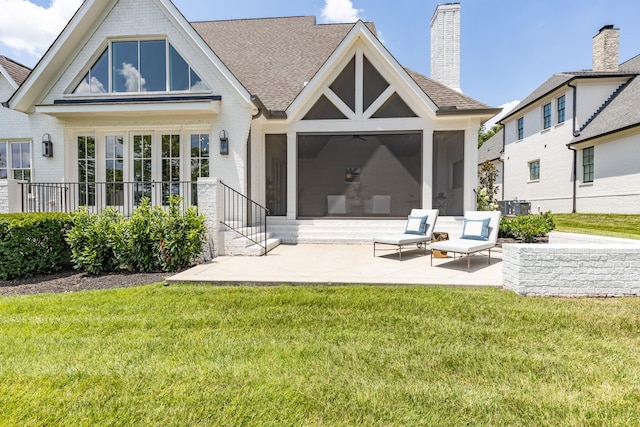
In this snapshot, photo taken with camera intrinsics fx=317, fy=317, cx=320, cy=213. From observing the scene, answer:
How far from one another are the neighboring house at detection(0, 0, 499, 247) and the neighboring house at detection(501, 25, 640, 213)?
10.2 meters

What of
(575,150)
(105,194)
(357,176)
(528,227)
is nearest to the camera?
(528,227)

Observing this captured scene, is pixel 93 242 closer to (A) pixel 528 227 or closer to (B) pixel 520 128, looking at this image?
(A) pixel 528 227

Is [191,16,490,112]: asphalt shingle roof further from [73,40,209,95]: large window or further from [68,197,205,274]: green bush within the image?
[68,197,205,274]: green bush

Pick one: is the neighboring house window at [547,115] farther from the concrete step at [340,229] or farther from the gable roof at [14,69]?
the gable roof at [14,69]

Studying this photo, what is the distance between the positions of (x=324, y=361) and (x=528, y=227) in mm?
9211

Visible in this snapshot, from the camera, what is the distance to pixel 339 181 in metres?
11.6

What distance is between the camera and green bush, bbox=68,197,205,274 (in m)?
7.00

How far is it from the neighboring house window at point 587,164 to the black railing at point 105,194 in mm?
19998

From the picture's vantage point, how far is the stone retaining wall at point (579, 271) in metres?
4.88

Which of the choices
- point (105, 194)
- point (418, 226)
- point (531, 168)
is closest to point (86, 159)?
point (105, 194)

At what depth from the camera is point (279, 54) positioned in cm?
1430

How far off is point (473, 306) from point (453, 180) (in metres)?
7.38

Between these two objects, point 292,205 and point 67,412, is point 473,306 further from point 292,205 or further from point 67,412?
point 292,205

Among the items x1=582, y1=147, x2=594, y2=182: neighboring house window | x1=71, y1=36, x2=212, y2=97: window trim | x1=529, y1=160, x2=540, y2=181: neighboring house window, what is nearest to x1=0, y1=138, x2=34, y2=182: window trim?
x1=71, y1=36, x2=212, y2=97: window trim
